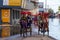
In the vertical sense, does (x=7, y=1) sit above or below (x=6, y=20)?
above

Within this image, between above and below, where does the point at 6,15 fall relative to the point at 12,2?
below

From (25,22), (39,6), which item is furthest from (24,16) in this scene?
(39,6)

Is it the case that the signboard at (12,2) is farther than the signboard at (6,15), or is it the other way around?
the signboard at (12,2)

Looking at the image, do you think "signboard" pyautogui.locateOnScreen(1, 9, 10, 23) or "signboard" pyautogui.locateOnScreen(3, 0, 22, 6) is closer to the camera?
"signboard" pyautogui.locateOnScreen(1, 9, 10, 23)

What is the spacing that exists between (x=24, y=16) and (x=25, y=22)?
446 millimetres

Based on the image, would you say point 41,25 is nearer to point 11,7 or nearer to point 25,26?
point 25,26

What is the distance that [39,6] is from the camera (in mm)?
100000

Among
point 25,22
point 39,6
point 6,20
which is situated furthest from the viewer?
point 39,6

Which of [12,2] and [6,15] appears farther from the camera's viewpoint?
[12,2]

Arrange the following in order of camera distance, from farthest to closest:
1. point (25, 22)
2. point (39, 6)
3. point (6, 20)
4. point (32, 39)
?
point (39, 6) → point (6, 20) → point (25, 22) → point (32, 39)

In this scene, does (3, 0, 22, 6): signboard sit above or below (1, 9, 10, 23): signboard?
above

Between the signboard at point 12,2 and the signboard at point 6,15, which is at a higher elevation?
the signboard at point 12,2

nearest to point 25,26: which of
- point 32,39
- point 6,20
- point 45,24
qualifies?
point 45,24

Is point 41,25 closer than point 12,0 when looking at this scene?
Yes
